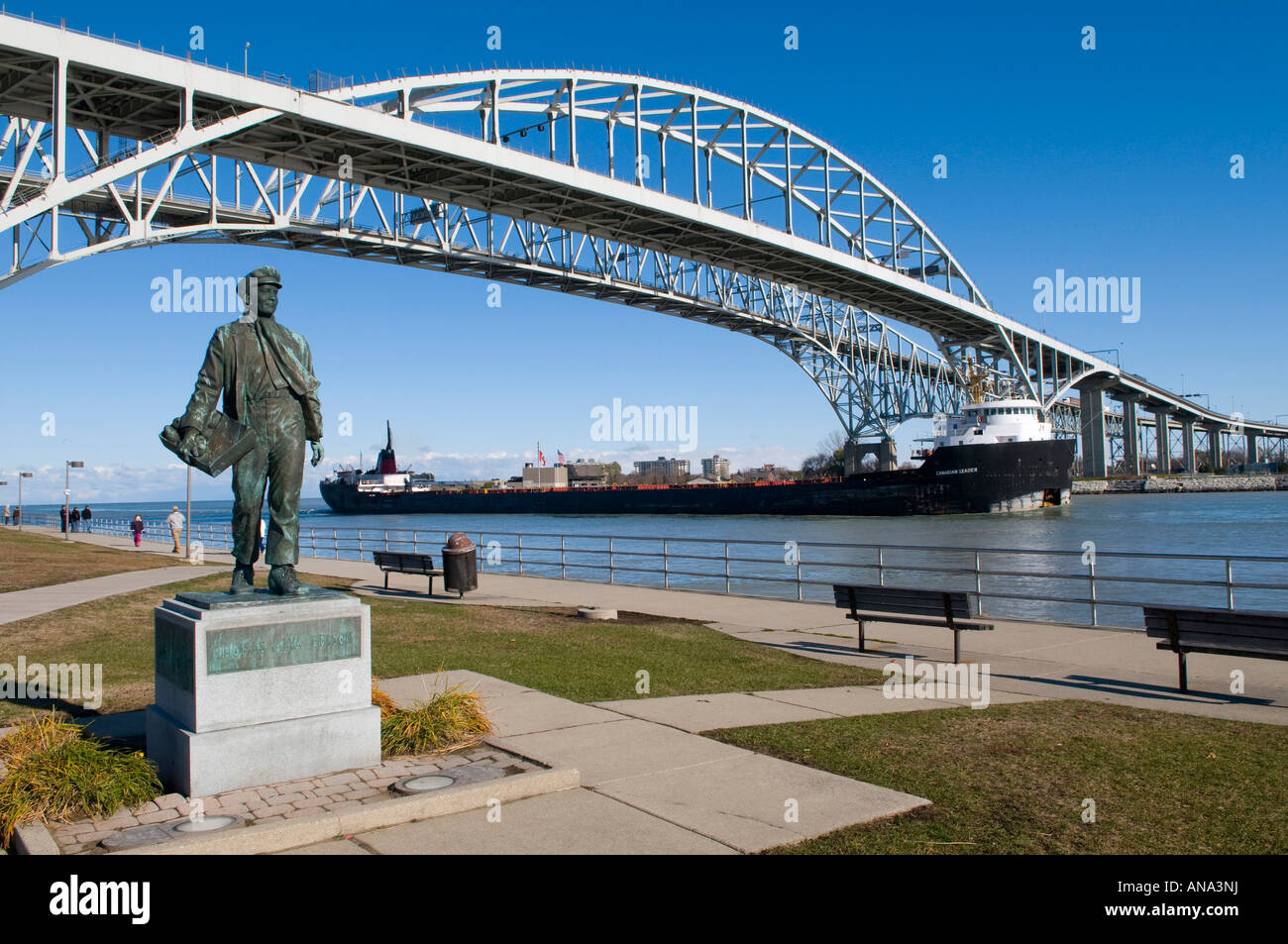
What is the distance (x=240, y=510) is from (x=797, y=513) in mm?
69727

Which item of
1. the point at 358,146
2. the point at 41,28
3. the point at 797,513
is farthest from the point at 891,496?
the point at 41,28

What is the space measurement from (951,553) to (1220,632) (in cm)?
2483

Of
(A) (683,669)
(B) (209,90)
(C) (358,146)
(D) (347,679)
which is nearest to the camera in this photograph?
(D) (347,679)

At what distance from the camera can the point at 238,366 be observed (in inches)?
256

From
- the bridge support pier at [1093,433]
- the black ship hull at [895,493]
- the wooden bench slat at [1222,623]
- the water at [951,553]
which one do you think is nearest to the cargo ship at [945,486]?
the black ship hull at [895,493]

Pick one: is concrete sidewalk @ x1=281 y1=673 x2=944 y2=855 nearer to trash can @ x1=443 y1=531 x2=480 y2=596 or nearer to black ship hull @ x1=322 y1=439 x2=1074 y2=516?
trash can @ x1=443 y1=531 x2=480 y2=596

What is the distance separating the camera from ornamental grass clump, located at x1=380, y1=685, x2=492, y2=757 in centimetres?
652

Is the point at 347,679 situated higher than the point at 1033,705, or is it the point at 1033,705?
the point at 347,679

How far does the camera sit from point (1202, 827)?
5.01 meters

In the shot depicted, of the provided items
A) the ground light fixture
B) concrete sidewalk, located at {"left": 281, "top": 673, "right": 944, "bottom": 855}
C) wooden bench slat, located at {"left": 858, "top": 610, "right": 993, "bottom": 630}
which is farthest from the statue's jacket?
wooden bench slat, located at {"left": 858, "top": 610, "right": 993, "bottom": 630}

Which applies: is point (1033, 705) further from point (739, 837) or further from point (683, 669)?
point (739, 837)

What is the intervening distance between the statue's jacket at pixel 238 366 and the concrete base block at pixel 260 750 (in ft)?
6.56

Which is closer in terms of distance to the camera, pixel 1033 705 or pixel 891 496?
pixel 1033 705

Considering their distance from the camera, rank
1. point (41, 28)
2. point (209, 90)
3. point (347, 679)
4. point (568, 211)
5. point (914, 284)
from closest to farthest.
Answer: point (347, 679)
point (41, 28)
point (209, 90)
point (568, 211)
point (914, 284)
